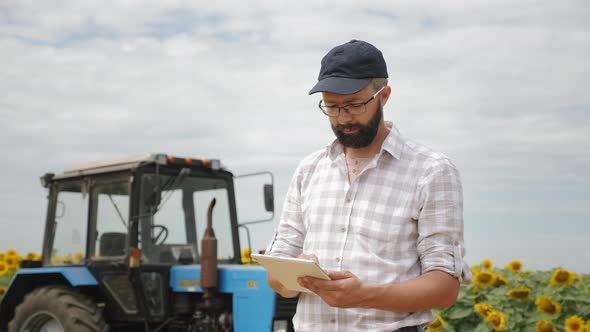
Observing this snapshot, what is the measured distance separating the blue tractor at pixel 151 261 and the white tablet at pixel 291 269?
165 inches

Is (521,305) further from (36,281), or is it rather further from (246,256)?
(36,281)

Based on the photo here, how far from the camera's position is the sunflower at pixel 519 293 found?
6.42m

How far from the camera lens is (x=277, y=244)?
96.0 inches

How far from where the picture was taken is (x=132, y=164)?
22.7 feet

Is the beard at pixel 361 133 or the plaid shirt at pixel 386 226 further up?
the beard at pixel 361 133

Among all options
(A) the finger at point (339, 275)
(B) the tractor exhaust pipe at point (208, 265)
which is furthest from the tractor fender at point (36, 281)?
(A) the finger at point (339, 275)

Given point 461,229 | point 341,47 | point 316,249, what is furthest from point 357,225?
point 341,47

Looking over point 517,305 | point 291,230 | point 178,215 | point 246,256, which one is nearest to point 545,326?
point 517,305

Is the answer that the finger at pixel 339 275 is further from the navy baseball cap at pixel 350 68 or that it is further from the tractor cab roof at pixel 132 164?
the tractor cab roof at pixel 132 164

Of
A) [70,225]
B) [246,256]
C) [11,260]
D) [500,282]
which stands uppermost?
[70,225]

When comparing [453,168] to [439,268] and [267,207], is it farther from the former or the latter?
[267,207]

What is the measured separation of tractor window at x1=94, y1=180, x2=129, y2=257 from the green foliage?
2872 mm

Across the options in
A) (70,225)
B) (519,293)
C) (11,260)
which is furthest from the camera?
(11,260)

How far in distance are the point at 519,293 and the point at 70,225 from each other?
4.28m
